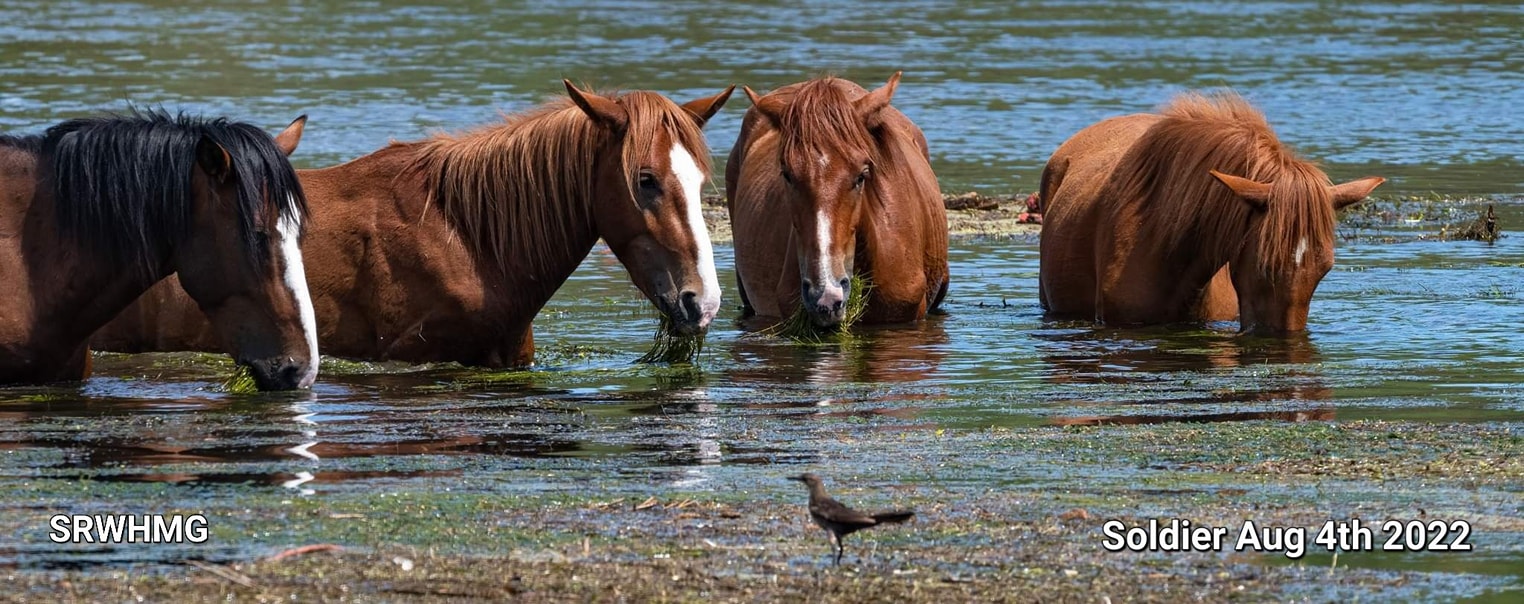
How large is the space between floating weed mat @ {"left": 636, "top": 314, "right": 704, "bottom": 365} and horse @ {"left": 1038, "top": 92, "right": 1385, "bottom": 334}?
251 cm

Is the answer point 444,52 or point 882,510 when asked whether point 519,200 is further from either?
point 444,52

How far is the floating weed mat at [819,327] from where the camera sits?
31.3ft

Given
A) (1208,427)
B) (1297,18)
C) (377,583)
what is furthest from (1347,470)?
(1297,18)

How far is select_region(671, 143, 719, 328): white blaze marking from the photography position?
7727 mm

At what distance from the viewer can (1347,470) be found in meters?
5.91

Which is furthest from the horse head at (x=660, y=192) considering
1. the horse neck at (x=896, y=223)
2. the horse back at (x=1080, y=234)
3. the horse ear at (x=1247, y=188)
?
the horse back at (x=1080, y=234)

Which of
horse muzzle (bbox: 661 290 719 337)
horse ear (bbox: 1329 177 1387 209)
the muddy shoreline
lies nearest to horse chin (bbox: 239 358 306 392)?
the muddy shoreline

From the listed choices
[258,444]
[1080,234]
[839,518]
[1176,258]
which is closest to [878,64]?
[1080,234]

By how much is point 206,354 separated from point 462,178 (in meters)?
1.31

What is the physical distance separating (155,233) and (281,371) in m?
0.64

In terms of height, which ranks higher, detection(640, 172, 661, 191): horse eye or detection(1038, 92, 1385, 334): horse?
detection(640, 172, 661, 191): horse eye

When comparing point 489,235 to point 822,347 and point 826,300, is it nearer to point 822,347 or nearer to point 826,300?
point 826,300

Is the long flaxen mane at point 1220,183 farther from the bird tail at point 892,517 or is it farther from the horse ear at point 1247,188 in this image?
the bird tail at point 892,517

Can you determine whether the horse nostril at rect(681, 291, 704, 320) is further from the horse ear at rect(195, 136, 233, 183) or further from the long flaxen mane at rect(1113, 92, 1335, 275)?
the long flaxen mane at rect(1113, 92, 1335, 275)
